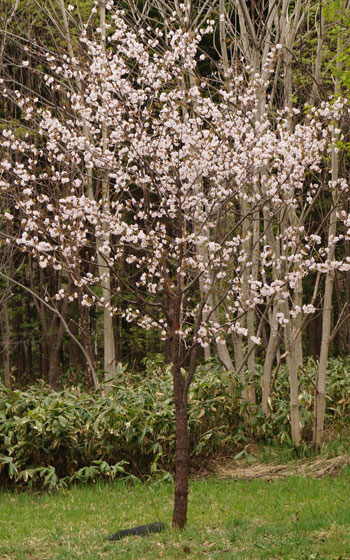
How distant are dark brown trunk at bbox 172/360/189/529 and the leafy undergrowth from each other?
2.30 m

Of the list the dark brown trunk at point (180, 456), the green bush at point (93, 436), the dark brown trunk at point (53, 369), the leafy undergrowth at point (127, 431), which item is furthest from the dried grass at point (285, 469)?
the dark brown trunk at point (53, 369)

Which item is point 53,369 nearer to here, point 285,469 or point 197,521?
point 285,469

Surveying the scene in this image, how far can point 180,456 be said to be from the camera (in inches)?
212

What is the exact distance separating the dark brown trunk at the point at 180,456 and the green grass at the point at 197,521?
0.16m

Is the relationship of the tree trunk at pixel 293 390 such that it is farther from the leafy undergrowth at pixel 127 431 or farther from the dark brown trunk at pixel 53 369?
the dark brown trunk at pixel 53 369

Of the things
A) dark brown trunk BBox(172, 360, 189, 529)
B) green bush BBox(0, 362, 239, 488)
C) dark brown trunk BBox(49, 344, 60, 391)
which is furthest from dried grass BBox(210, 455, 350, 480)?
dark brown trunk BBox(49, 344, 60, 391)

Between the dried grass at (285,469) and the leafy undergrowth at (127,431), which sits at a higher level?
the leafy undergrowth at (127,431)

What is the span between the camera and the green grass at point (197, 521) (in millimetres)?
5039

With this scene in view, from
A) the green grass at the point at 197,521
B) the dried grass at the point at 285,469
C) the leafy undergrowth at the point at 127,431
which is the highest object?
the leafy undergrowth at the point at 127,431

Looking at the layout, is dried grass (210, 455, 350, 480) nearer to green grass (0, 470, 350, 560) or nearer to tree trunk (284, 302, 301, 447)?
green grass (0, 470, 350, 560)

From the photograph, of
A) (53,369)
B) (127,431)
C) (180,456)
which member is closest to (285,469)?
(127,431)

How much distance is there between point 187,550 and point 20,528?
6.28ft

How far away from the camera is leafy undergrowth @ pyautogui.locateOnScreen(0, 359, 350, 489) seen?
8.00m

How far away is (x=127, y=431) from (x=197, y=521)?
7.50 ft
